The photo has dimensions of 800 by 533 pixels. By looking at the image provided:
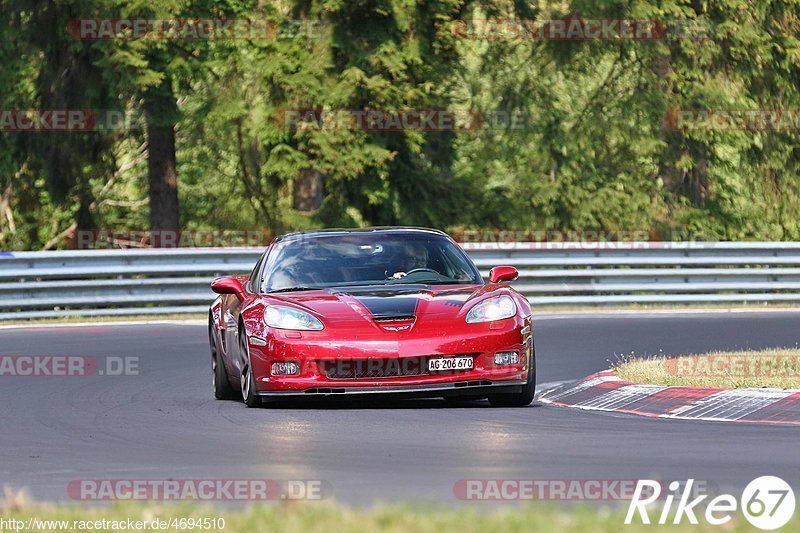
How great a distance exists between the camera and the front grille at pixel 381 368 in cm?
1184

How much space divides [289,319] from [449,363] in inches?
47.2

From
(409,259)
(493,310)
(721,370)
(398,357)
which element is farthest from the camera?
(721,370)

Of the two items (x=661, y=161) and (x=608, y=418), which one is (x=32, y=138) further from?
(x=608, y=418)

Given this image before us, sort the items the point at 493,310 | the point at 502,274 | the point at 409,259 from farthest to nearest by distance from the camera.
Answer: the point at 409,259 → the point at 502,274 → the point at 493,310

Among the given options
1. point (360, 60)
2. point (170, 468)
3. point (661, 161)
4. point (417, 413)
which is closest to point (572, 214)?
point (661, 161)

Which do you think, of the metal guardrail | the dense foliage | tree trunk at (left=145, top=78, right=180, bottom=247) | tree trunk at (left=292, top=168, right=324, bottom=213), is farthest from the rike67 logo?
tree trunk at (left=292, top=168, right=324, bottom=213)

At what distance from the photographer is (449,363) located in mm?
11891

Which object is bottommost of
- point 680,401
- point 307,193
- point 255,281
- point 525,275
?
point 307,193

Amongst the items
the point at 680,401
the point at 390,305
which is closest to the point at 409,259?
the point at 390,305

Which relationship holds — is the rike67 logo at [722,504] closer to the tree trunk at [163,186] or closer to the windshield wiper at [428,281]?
the windshield wiper at [428,281]

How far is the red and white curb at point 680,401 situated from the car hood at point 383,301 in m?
1.26

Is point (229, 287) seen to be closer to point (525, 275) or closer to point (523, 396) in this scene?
point (523, 396)

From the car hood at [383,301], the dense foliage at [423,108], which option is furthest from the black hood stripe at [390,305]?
the dense foliage at [423,108]

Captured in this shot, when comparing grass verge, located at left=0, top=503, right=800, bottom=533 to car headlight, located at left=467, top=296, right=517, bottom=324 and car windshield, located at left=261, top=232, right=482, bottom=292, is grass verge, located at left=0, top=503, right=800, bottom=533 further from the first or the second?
car windshield, located at left=261, top=232, right=482, bottom=292
